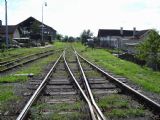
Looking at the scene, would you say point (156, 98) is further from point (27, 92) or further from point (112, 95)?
point (27, 92)

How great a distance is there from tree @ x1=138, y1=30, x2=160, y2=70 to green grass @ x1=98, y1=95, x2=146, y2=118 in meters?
22.6

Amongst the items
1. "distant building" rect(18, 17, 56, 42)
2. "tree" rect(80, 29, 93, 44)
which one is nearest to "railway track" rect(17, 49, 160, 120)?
"distant building" rect(18, 17, 56, 42)

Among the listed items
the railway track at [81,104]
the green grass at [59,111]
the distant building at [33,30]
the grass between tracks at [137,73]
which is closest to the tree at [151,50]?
the grass between tracks at [137,73]

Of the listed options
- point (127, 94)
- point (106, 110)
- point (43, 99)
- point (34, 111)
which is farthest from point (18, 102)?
point (127, 94)

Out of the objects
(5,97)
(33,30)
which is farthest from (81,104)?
(33,30)

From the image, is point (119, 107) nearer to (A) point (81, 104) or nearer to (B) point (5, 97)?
(A) point (81, 104)

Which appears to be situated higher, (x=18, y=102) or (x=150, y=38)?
(x=150, y=38)

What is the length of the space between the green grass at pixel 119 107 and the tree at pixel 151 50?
2264 cm

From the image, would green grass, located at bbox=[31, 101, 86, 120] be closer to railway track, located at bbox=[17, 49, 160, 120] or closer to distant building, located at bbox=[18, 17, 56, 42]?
railway track, located at bbox=[17, 49, 160, 120]

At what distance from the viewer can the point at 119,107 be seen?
833 cm

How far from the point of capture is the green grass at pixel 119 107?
759cm

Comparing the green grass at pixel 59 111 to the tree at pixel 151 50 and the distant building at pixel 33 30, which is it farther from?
the distant building at pixel 33 30

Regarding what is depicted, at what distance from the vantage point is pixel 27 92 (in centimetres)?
1072

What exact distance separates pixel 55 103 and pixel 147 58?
80.8 ft
